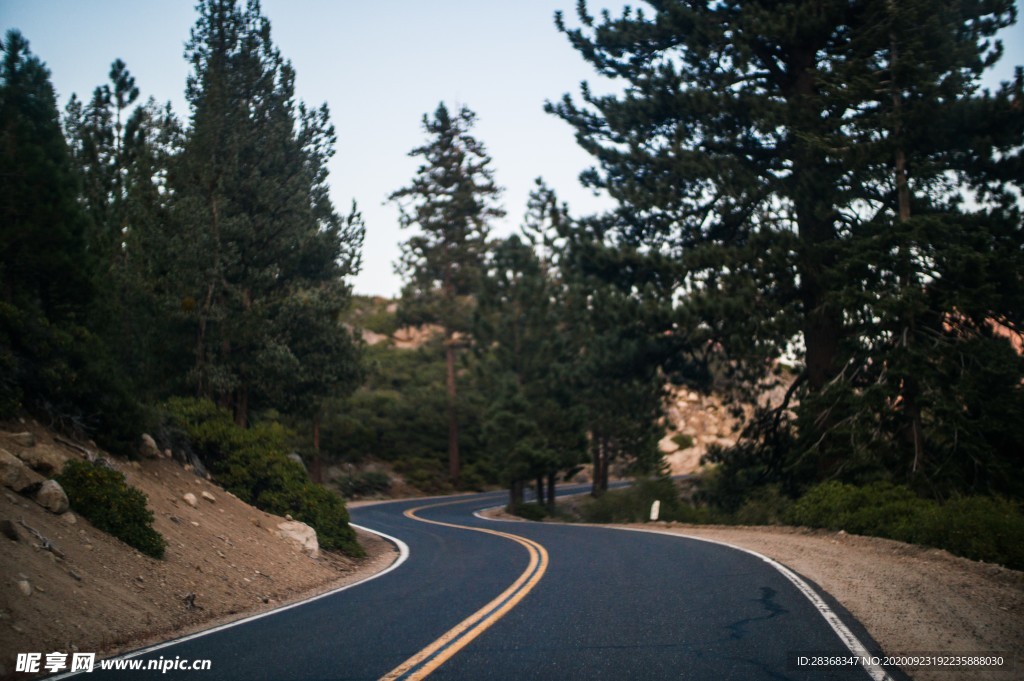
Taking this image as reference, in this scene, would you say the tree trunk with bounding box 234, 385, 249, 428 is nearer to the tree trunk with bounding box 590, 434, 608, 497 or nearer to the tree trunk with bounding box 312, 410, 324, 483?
the tree trunk with bounding box 312, 410, 324, 483

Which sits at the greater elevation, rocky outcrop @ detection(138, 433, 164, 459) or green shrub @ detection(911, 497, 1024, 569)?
rocky outcrop @ detection(138, 433, 164, 459)

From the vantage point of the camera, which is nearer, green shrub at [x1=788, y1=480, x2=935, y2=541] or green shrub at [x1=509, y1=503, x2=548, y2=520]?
green shrub at [x1=788, y1=480, x2=935, y2=541]

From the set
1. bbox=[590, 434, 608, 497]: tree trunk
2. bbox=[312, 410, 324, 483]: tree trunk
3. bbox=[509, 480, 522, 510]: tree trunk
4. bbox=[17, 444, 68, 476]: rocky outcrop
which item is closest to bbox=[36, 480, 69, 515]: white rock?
bbox=[17, 444, 68, 476]: rocky outcrop

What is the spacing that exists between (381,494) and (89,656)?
42.4 m

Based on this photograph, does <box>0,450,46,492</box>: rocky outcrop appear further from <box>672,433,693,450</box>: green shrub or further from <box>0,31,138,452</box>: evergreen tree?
<box>672,433,693,450</box>: green shrub

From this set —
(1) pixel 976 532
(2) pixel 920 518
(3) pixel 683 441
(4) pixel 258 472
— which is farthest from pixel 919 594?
(3) pixel 683 441

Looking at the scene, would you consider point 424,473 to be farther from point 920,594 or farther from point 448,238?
point 920,594

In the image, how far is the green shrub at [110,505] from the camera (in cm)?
1196

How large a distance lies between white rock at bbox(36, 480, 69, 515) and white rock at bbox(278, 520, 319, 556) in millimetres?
6519

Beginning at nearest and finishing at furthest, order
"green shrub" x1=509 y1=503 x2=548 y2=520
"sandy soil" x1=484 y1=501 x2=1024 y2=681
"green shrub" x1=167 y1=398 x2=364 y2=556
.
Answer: "sandy soil" x1=484 y1=501 x2=1024 y2=681
"green shrub" x1=167 y1=398 x2=364 y2=556
"green shrub" x1=509 y1=503 x2=548 y2=520

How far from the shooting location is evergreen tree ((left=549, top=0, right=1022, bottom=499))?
821 inches

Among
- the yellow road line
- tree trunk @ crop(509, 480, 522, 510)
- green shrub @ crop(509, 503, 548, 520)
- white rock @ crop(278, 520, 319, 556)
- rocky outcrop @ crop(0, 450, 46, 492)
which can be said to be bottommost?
green shrub @ crop(509, 503, 548, 520)

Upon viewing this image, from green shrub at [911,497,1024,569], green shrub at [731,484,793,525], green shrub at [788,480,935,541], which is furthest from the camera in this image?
green shrub at [731,484,793,525]

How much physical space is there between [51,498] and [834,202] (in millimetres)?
19844
